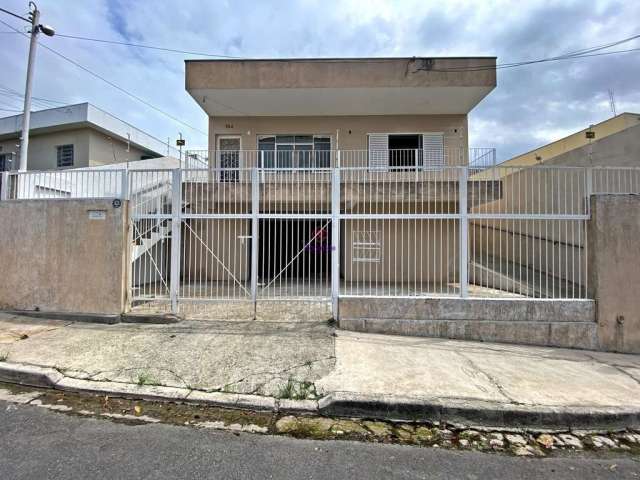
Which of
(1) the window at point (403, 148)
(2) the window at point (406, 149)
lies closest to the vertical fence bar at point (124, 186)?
(2) the window at point (406, 149)

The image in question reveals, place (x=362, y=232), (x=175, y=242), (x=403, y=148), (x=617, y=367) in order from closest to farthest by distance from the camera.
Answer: (x=617, y=367) < (x=175, y=242) < (x=362, y=232) < (x=403, y=148)

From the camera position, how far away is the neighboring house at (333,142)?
32.0 feet

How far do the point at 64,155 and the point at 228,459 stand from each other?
18008 mm

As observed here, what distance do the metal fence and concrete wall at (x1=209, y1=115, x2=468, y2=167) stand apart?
162 centimetres

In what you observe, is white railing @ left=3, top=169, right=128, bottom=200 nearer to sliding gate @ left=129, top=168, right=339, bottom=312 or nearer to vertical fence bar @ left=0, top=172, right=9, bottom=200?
vertical fence bar @ left=0, top=172, right=9, bottom=200

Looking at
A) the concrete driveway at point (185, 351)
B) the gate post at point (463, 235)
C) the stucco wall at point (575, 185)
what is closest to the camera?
the concrete driveway at point (185, 351)

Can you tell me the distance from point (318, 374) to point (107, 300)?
172 inches

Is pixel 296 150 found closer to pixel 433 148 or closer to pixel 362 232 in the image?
pixel 362 232

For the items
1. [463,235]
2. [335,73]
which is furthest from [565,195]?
[335,73]

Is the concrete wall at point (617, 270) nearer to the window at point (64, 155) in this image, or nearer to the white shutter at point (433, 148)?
the white shutter at point (433, 148)

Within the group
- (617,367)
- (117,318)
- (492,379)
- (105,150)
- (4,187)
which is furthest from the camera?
(105,150)

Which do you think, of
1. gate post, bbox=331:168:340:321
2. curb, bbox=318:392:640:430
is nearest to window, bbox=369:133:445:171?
gate post, bbox=331:168:340:321

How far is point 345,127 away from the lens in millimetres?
12227

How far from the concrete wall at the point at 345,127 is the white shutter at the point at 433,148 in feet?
0.54
